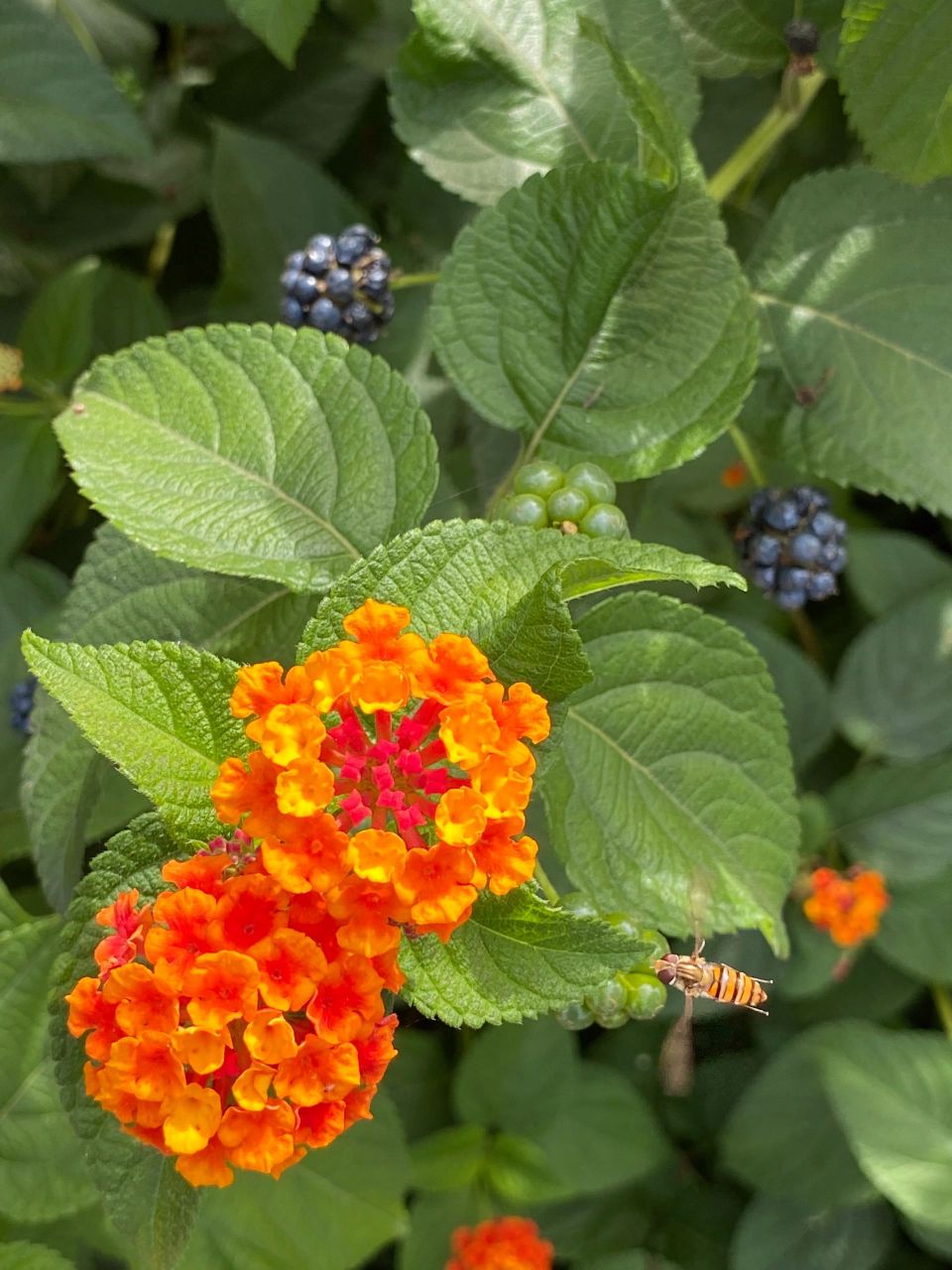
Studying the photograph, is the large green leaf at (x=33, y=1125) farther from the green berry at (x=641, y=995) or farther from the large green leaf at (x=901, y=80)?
A: the large green leaf at (x=901, y=80)

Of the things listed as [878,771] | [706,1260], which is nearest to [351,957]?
[878,771]

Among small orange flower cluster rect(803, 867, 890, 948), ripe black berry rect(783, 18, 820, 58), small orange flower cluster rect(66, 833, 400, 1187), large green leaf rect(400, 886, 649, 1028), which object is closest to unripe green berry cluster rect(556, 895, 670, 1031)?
large green leaf rect(400, 886, 649, 1028)

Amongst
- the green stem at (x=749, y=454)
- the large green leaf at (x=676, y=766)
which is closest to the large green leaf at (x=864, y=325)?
the green stem at (x=749, y=454)

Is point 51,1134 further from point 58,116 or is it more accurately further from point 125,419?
point 58,116

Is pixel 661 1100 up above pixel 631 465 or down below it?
below

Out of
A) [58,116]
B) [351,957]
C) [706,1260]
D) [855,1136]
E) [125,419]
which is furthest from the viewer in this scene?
[706,1260]

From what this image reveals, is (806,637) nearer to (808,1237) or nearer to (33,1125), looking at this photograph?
(808,1237)
